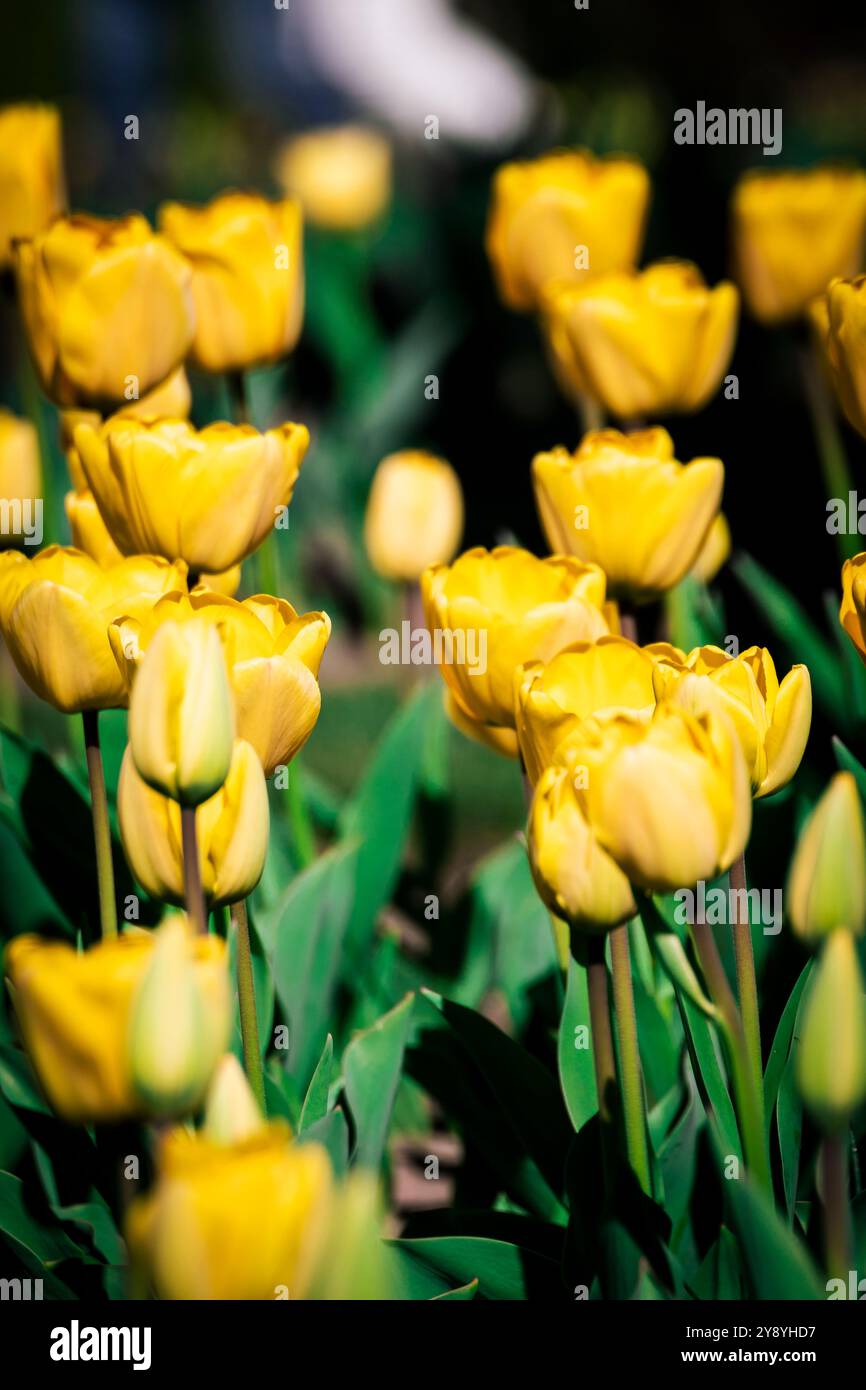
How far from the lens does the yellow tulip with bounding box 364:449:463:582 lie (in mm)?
1887

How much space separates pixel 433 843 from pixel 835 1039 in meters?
1.19

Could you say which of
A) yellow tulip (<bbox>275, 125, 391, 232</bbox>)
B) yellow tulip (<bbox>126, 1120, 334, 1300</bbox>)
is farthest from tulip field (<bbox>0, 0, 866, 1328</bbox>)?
yellow tulip (<bbox>275, 125, 391, 232</bbox>)

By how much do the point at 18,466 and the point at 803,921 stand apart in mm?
1393

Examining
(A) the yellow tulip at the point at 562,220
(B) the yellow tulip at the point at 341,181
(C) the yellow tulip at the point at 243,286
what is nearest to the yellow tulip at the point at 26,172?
(C) the yellow tulip at the point at 243,286

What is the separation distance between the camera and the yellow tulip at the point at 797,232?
1.86 m

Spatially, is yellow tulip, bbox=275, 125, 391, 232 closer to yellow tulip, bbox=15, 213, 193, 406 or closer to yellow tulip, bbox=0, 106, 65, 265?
yellow tulip, bbox=0, 106, 65, 265

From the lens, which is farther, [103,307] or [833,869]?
[103,307]

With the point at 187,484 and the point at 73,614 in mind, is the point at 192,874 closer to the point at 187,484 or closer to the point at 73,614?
the point at 73,614

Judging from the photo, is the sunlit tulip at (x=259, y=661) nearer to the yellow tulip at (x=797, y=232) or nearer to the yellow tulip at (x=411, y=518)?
the yellow tulip at (x=411, y=518)

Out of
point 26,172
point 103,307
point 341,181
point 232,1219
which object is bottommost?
point 232,1219

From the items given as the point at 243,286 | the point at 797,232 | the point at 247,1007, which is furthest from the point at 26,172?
the point at 247,1007

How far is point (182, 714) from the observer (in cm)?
77
